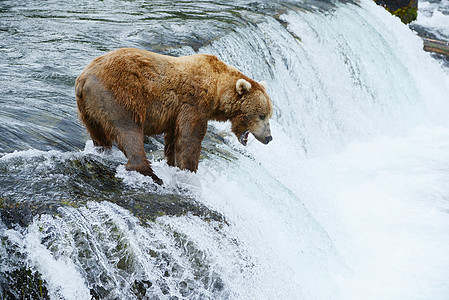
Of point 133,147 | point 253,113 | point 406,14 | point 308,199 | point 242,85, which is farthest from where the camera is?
point 406,14

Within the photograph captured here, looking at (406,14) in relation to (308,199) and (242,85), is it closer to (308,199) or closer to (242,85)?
(308,199)

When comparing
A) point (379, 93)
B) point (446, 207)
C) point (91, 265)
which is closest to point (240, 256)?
point (91, 265)

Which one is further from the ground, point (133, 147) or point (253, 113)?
point (253, 113)

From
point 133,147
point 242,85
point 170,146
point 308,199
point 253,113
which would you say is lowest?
point 308,199

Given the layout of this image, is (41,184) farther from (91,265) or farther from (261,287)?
(261,287)

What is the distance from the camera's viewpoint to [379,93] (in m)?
10.9

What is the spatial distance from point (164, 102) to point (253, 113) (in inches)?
33.9

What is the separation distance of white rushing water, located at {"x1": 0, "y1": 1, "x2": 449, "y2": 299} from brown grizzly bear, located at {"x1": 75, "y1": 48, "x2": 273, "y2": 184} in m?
0.24

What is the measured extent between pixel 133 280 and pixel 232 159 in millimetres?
2442

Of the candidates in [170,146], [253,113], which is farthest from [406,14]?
[170,146]

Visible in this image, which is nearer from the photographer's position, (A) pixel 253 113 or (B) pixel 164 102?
(B) pixel 164 102

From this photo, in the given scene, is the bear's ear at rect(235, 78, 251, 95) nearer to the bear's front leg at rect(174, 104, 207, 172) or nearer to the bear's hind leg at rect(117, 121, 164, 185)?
the bear's front leg at rect(174, 104, 207, 172)

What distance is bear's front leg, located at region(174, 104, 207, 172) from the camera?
13.4ft

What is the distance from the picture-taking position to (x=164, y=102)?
401 cm
